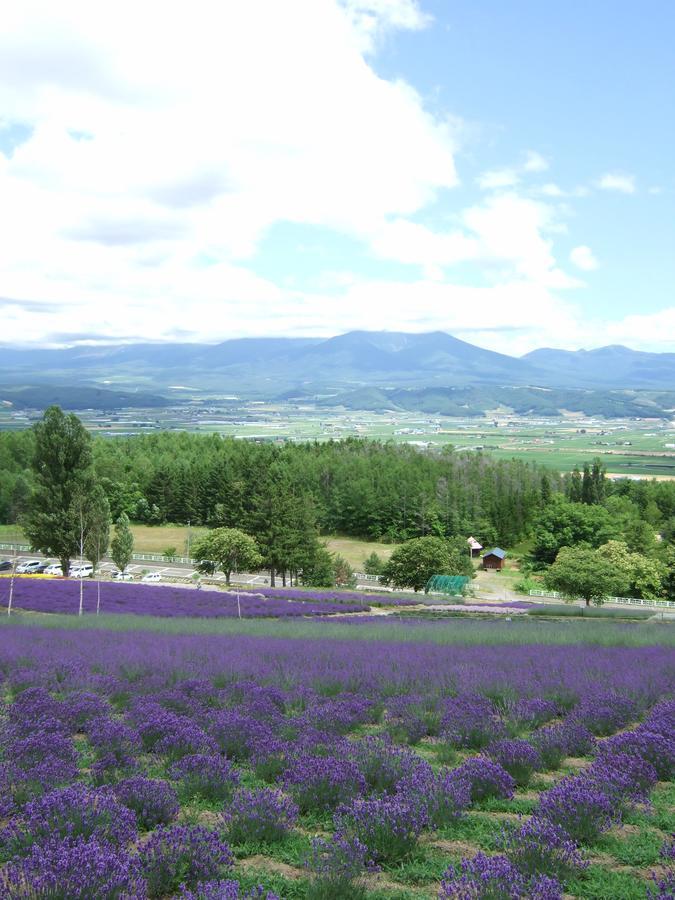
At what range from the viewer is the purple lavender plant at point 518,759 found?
21.9 ft

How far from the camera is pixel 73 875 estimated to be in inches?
162

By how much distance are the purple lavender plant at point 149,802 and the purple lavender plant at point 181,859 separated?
64 centimetres

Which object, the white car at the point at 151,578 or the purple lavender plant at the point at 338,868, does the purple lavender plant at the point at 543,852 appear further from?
the white car at the point at 151,578

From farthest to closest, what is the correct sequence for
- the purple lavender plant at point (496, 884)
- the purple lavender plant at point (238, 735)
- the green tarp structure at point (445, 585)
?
1. the green tarp structure at point (445, 585)
2. the purple lavender plant at point (238, 735)
3. the purple lavender plant at point (496, 884)

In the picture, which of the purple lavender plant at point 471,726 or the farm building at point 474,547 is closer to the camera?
the purple lavender plant at point 471,726

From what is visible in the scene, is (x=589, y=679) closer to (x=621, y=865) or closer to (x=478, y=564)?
(x=621, y=865)

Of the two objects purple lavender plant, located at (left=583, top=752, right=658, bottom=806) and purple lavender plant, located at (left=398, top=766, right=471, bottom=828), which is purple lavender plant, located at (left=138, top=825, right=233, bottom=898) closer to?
purple lavender plant, located at (left=398, top=766, right=471, bottom=828)

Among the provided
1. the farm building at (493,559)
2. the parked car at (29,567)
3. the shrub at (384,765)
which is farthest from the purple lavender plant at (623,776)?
the farm building at (493,559)

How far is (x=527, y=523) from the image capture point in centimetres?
9688

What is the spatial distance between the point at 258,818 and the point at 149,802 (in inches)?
A: 38.5

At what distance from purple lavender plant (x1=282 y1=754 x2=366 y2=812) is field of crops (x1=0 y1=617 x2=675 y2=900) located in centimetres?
2

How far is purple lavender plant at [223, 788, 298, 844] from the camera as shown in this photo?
534 centimetres

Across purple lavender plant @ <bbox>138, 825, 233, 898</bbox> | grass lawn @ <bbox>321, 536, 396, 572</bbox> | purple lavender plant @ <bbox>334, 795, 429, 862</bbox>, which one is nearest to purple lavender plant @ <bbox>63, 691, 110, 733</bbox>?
purple lavender plant @ <bbox>138, 825, 233, 898</bbox>

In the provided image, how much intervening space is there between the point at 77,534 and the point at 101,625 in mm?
20760
